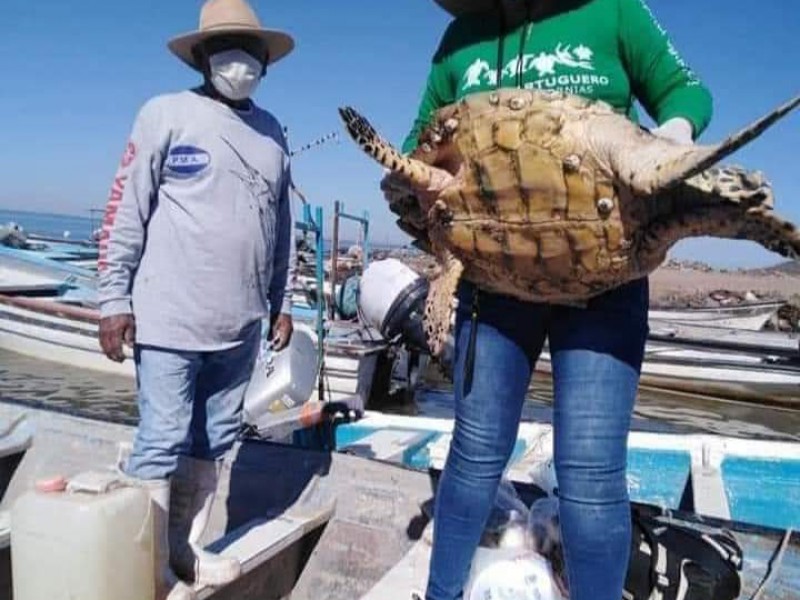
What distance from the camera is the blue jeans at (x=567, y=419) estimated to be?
1804mm

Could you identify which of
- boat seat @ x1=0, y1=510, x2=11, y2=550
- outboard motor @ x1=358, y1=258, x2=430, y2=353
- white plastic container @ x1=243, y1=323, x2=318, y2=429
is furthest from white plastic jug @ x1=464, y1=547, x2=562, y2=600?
outboard motor @ x1=358, y1=258, x2=430, y2=353

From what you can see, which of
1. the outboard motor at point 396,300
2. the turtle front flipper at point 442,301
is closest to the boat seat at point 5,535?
the turtle front flipper at point 442,301

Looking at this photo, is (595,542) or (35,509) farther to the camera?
(35,509)

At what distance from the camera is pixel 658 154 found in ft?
4.87

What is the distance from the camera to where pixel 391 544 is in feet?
9.30

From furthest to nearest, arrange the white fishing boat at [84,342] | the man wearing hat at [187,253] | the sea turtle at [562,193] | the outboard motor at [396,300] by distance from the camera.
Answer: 1. the white fishing boat at [84,342]
2. the outboard motor at [396,300]
3. the man wearing hat at [187,253]
4. the sea turtle at [562,193]

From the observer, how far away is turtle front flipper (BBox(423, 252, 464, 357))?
6.11 ft

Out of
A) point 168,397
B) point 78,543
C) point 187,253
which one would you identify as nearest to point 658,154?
point 187,253

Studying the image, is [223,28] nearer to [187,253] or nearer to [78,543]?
[187,253]

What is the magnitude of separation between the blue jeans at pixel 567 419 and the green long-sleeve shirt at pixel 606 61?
443 mm

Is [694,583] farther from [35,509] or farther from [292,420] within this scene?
[292,420]

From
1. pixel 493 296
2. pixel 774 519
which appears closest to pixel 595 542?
pixel 493 296

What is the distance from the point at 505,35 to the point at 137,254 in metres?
1.27

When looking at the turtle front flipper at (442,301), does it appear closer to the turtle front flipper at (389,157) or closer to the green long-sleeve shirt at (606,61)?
the turtle front flipper at (389,157)
